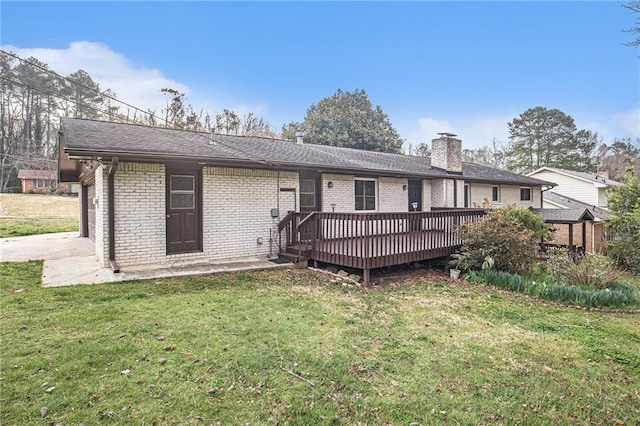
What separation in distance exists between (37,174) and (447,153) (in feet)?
121

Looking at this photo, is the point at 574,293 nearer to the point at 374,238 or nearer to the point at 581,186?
the point at 374,238

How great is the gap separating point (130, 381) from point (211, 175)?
5993 mm

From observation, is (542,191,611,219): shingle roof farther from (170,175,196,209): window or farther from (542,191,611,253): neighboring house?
(170,175,196,209): window

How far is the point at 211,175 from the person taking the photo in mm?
8477

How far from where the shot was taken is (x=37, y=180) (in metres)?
33.2

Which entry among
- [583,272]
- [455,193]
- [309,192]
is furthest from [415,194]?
[583,272]

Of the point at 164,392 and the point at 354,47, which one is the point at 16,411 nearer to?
the point at 164,392

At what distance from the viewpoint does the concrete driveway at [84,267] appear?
6.55 metres

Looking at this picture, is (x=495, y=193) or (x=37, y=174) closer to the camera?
(x=495, y=193)

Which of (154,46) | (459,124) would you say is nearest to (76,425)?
(154,46)

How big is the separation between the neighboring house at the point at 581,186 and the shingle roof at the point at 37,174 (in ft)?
137

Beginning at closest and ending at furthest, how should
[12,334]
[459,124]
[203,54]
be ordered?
1. [12,334]
2. [203,54]
3. [459,124]

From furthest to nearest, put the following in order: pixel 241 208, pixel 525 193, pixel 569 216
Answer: pixel 525 193
pixel 569 216
pixel 241 208

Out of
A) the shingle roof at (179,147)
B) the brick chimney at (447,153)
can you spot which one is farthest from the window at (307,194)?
the brick chimney at (447,153)
